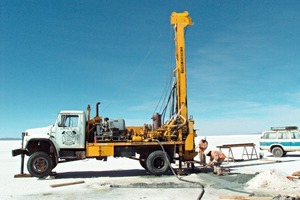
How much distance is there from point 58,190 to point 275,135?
17.9m

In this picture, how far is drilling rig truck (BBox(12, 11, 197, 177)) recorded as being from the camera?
14555 millimetres

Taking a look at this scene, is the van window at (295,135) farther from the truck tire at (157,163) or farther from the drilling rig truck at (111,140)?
the truck tire at (157,163)

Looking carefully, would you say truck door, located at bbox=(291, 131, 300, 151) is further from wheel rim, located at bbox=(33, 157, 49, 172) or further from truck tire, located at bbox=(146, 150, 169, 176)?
wheel rim, located at bbox=(33, 157, 49, 172)

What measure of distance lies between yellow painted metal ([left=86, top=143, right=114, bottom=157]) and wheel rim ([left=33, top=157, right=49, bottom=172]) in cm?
183

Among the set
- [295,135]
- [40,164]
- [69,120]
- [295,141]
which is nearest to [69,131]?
[69,120]

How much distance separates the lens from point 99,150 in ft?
48.0

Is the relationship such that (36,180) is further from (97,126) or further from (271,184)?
(271,184)

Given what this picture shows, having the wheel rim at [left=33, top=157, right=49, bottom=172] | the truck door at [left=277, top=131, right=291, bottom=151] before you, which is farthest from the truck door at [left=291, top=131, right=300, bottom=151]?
the wheel rim at [left=33, top=157, right=49, bottom=172]

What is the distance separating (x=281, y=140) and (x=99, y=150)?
592 inches

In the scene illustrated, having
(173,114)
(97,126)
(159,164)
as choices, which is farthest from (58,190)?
(173,114)

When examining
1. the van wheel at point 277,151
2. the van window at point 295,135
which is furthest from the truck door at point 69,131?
the van window at point 295,135

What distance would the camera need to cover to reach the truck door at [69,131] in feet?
48.0

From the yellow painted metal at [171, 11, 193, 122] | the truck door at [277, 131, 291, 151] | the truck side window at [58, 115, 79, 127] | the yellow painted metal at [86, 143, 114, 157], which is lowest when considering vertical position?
the yellow painted metal at [86, 143, 114, 157]

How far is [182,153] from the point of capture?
15.4 meters
